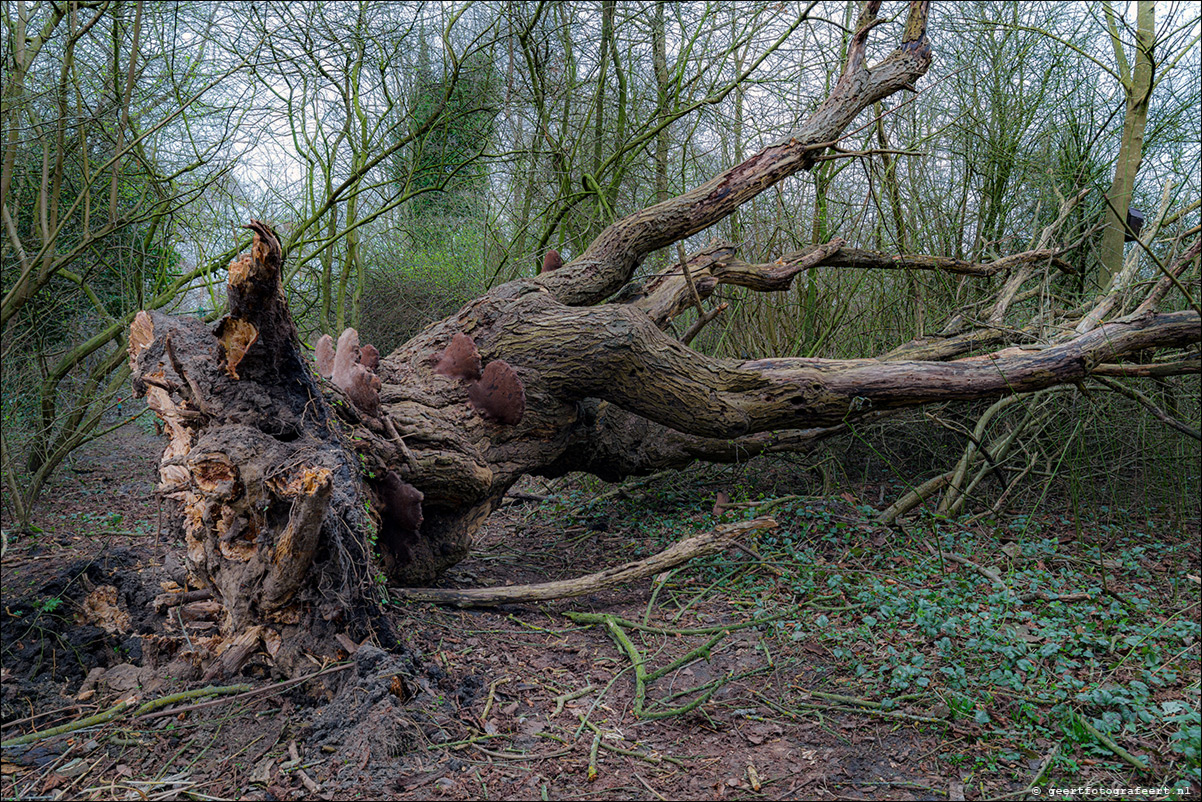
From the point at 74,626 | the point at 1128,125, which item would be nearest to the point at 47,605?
the point at 74,626

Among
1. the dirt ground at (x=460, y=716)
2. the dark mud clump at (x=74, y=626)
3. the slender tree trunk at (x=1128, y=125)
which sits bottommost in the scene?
the dirt ground at (x=460, y=716)

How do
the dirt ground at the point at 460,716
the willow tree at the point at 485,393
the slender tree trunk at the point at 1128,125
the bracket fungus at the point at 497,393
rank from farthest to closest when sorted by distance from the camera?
the slender tree trunk at the point at 1128,125 < the bracket fungus at the point at 497,393 < the willow tree at the point at 485,393 < the dirt ground at the point at 460,716

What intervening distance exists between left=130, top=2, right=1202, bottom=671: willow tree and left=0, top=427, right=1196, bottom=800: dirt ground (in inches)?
13.3

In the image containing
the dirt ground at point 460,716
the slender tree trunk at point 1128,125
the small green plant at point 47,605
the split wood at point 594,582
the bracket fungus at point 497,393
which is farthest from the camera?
the slender tree trunk at point 1128,125

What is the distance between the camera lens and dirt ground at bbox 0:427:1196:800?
7.31ft

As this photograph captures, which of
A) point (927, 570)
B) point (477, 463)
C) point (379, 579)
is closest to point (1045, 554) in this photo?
point (927, 570)

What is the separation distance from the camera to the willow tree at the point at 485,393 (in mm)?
2688

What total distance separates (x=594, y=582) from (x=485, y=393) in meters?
1.19

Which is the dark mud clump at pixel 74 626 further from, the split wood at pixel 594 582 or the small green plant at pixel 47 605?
the split wood at pixel 594 582

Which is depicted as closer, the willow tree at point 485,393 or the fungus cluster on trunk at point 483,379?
the willow tree at point 485,393

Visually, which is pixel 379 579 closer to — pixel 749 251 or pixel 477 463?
pixel 477 463

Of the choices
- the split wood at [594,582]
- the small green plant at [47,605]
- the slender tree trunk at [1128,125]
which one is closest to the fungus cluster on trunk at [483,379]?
the split wood at [594,582]

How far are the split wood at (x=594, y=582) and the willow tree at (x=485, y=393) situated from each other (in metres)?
0.33

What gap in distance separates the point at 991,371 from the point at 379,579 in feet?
11.8
